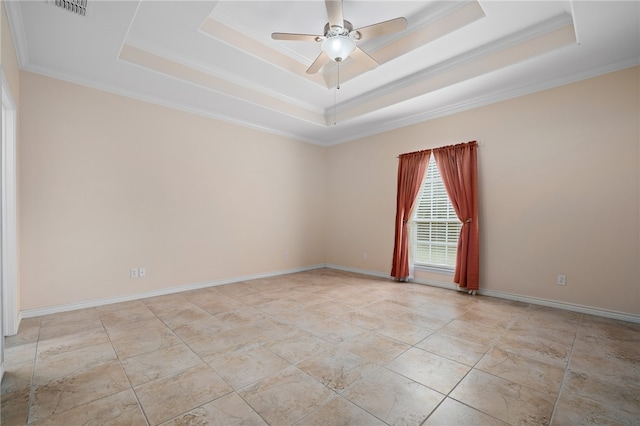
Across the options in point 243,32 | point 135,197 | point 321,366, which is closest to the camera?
point 321,366

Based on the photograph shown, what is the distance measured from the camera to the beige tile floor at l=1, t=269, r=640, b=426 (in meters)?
1.70

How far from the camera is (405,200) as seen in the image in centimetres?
505

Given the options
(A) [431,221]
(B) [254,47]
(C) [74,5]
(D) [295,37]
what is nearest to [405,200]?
(A) [431,221]

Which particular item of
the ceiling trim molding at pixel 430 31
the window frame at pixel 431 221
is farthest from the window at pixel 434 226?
the ceiling trim molding at pixel 430 31

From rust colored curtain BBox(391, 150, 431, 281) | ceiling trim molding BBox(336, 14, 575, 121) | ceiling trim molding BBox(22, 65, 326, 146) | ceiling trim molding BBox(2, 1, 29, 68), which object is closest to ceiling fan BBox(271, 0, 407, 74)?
ceiling trim molding BBox(336, 14, 575, 121)

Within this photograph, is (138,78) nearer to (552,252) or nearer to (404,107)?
(404,107)

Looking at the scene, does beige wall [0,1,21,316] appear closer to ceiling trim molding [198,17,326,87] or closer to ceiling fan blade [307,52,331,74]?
ceiling trim molding [198,17,326,87]

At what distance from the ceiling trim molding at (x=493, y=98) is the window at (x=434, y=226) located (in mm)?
755

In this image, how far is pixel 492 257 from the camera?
4.15 metres

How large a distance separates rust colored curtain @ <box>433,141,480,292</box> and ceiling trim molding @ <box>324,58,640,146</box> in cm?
59

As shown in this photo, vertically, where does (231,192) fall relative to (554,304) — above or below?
above

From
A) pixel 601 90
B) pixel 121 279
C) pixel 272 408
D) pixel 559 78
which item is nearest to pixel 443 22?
pixel 559 78

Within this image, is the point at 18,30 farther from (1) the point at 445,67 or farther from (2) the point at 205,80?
(1) the point at 445,67

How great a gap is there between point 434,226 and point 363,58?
292 centimetres
